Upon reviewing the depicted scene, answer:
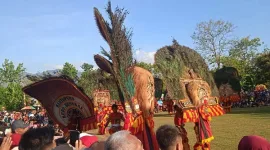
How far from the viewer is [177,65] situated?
7.54 meters

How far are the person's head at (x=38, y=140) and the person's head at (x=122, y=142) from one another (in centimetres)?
74

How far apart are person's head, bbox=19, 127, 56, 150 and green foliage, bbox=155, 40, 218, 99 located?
4548mm

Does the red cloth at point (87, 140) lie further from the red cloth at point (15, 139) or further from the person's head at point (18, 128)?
the person's head at point (18, 128)

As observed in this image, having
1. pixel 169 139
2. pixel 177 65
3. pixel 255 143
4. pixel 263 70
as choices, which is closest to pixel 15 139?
pixel 169 139

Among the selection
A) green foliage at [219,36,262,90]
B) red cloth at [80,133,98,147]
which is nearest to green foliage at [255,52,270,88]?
green foliage at [219,36,262,90]

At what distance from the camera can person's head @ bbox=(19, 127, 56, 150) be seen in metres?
2.80

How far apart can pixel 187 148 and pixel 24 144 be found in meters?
6.00

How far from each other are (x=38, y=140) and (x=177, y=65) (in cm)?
511

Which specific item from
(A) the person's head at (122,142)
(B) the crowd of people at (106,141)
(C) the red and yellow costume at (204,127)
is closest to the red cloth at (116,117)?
(C) the red and yellow costume at (204,127)

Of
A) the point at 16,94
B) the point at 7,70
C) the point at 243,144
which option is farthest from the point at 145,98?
the point at 7,70

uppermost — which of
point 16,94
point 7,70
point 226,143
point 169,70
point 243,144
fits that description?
point 7,70

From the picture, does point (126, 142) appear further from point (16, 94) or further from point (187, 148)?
point (16, 94)

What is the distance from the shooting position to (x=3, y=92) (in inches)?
2108

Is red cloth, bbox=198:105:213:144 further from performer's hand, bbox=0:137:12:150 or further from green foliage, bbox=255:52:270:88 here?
green foliage, bbox=255:52:270:88
